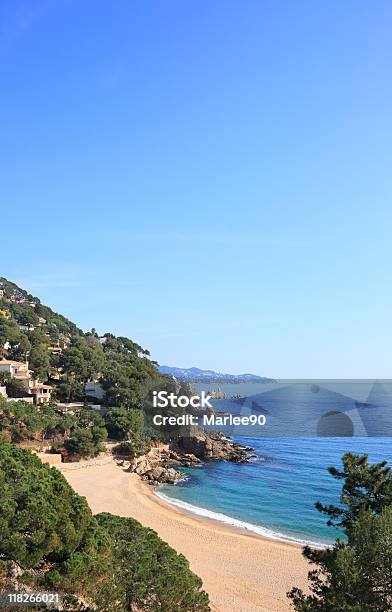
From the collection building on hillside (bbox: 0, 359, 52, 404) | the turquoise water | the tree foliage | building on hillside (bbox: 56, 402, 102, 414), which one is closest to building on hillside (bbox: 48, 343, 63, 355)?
building on hillside (bbox: 0, 359, 52, 404)

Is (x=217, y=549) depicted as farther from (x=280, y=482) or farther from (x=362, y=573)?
(x=280, y=482)

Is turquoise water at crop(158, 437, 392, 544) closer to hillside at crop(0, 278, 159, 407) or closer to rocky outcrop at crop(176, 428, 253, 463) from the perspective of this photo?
rocky outcrop at crop(176, 428, 253, 463)

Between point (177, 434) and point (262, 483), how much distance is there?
43.0 ft

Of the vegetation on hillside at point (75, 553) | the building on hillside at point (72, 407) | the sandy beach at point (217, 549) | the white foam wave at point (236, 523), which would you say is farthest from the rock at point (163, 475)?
the vegetation on hillside at point (75, 553)

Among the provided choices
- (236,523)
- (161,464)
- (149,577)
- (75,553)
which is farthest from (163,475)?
(75,553)

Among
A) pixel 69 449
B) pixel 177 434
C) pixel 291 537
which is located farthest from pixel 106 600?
pixel 177 434

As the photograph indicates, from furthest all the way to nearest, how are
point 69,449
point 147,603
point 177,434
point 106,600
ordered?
1. point 177,434
2. point 69,449
3. point 147,603
4. point 106,600

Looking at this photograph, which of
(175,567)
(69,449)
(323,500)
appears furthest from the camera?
(69,449)

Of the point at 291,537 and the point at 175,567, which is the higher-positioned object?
the point at 175,567

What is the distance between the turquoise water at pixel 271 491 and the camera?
29750mm

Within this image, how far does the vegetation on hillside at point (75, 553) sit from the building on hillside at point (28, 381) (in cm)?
3829

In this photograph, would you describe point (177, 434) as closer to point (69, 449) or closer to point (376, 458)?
point (69, 449)

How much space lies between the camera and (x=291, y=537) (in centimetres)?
2769

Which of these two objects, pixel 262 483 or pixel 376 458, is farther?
pixel 376 458
